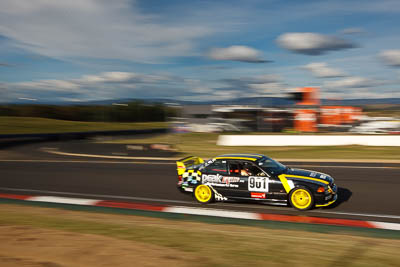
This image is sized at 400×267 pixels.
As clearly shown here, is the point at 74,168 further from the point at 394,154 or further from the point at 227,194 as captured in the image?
the point at 394,154

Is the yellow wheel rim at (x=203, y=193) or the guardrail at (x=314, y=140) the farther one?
the guardrail at (x=314, y=140)

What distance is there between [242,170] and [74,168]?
29.2 ft

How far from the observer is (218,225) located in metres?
6.56

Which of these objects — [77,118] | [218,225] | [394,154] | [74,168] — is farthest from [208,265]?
[77,118]

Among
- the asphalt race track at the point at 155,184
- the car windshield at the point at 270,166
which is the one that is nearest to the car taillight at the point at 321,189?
the asphalt race track at the point at 155,184

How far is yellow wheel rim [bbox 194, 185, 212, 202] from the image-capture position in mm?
8711

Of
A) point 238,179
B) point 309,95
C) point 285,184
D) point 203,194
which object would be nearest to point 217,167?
point 238,179

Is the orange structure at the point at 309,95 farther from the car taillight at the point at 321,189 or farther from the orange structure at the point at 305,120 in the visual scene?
the car taillight at the point at 321,189

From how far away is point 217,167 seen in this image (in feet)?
28.7

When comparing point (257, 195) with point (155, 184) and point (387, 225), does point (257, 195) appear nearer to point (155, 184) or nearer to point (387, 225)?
point (387, 225)

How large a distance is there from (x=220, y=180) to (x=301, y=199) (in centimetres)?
183

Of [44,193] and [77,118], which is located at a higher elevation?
[77,118]

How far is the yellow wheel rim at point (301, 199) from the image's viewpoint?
785cm

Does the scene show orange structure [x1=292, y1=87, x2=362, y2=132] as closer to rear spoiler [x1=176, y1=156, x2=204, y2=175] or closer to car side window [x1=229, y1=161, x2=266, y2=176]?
rear spoiler [x1=176, y1=156, x2=204, y2=175]
